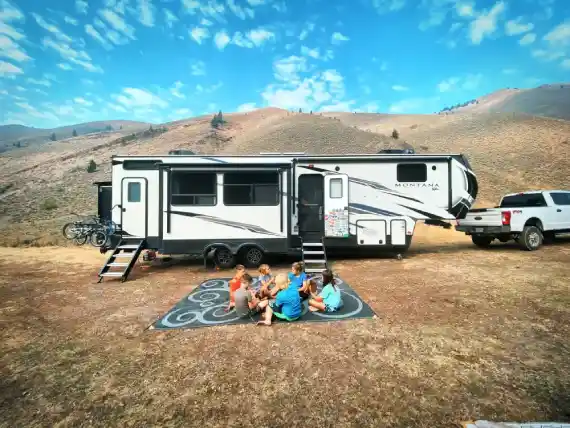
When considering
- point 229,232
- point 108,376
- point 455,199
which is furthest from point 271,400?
point 455,199

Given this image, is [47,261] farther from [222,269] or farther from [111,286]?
[222,269]

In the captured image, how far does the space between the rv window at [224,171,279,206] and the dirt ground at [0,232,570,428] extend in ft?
11.0

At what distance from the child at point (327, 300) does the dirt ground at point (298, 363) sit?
1.83 ft

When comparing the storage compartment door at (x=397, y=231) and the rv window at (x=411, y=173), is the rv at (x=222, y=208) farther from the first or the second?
the rv window at (x=411, y=173)

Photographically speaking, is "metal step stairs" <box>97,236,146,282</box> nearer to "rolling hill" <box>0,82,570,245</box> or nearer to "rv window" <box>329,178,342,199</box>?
"rv window" <box>329,178,342,199</box>

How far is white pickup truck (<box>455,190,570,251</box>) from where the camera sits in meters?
11.3

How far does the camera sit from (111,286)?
26.8ft

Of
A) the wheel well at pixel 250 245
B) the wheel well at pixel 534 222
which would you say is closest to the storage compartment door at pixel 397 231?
the wheel well at pixel 250 245

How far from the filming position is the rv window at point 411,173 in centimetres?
1061

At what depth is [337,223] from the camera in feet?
33.0

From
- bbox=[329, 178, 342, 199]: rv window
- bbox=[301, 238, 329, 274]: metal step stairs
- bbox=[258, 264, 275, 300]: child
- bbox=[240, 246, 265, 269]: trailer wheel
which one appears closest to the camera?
bbox=[258, 264, 275, 300]: child

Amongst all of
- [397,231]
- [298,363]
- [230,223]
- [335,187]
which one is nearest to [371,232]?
[397,231]

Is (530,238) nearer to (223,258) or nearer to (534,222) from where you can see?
(534,222)

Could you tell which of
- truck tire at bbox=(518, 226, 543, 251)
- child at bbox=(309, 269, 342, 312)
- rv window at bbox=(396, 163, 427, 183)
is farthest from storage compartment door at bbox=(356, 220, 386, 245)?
truck tire at bbox=(518, 226, 543, 251)
